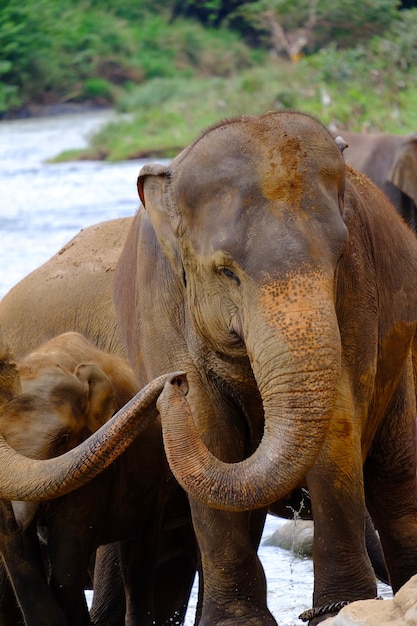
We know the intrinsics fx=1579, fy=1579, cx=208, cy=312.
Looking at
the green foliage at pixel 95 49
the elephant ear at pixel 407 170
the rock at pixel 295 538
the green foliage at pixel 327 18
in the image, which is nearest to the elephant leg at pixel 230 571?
the rock at pixel 295 538

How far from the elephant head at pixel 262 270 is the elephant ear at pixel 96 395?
808 mm

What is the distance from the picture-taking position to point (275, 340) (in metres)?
4.25

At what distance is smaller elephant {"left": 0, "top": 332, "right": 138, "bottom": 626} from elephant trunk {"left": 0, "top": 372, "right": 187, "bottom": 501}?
330mm

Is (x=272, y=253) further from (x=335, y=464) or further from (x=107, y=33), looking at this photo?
(x=107, y=33)

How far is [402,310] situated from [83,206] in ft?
62.2

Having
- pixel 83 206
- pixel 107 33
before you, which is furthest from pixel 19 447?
pixel 107 33

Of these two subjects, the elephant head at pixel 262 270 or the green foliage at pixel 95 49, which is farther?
the green foliage at pixel 95 49

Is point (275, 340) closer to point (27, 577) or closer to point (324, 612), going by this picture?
point (324, 612)

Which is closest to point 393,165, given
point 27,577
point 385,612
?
point 27,577

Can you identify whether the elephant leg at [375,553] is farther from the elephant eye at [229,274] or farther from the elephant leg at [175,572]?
the elephant eye at [229,274]

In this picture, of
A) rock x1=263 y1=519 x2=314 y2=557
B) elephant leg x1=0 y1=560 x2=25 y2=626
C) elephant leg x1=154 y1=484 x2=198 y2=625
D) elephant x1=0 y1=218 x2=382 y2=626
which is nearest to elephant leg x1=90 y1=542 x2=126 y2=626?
elephant x1=0 y1=218 x2=382 y2=626

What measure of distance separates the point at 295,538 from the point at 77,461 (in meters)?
3.57

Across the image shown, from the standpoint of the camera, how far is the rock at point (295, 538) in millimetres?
8055

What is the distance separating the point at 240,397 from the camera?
502 cm
